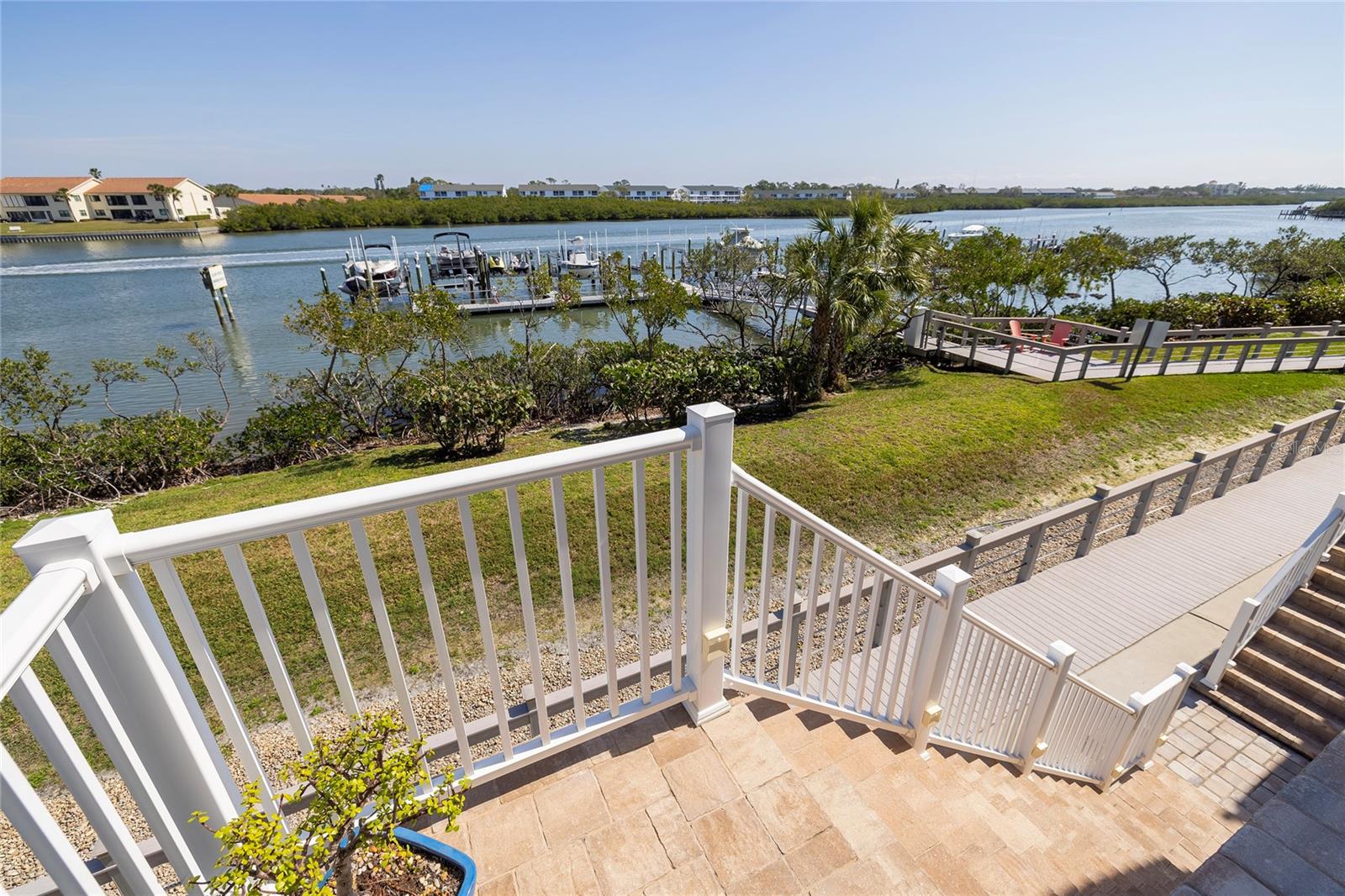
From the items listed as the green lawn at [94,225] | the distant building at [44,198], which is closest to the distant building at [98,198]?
the distant building at [44,198]

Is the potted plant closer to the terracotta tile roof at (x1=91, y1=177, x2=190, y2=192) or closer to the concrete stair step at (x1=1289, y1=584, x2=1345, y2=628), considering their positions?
the concrete stair step at (x1=1289, y1=584, x2=1345, y2=628)

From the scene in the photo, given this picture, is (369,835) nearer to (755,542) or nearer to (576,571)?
(576,571)

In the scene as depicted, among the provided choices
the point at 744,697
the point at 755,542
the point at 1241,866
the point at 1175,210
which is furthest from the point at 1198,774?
the point at 1175,210

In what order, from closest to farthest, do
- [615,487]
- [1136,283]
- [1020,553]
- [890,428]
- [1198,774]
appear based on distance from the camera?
[1198,774] < [1020,553] < [615,487] < [890,428] < [1136,283]

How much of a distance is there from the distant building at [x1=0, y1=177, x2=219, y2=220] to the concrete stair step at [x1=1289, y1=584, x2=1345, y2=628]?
266 feet

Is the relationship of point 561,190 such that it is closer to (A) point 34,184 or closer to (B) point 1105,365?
(A) point 34,184

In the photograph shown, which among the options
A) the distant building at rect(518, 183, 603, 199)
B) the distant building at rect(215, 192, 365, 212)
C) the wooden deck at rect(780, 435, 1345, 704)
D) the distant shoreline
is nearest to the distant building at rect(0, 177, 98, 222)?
the distant building at rect(215, 192, 365, 212)

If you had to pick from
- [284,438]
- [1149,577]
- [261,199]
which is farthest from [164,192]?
[1149,577]

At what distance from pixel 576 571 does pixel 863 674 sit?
10.8 ft

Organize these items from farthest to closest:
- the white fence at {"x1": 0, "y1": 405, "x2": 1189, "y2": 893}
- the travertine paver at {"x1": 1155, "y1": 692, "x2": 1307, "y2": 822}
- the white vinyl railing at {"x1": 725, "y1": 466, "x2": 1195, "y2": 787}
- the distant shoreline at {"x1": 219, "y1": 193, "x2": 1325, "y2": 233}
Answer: the distant shoreline at {"x1": 219, "y1": 193, "x2": 1325, "y2": 233} → the travertine paver at {"x1": 1155, "y1": 692, "x2": 1307, "y2": 822} → the white vinyl railing at {"x1": 725, "y1": 466, "x2": 1195, "y2": 787} → the white fence at {"x1": 0, "y1": 405, "x2": 1189, "y2": 893}

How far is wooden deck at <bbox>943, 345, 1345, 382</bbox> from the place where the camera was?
37.5ft

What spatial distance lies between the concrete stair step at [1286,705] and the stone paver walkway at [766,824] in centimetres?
380

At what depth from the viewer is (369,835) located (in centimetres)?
133

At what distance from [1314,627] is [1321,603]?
0.32 meters
